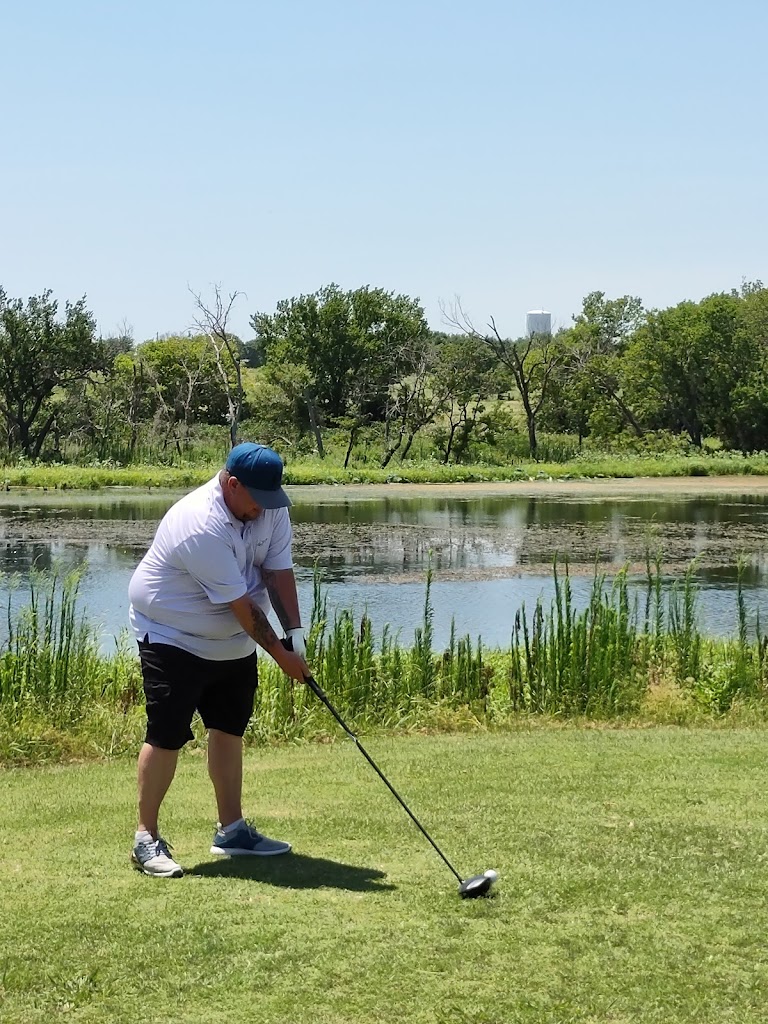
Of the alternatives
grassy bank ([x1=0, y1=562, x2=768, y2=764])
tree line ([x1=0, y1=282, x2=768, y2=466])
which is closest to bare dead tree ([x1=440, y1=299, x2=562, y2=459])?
tree line ([x1=0, y1=282, x2=768, y2=466])

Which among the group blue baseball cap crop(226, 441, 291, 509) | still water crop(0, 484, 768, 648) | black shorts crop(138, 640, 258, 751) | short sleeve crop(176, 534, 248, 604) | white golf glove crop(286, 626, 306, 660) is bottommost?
still water crop(0, 484, 768, 648)

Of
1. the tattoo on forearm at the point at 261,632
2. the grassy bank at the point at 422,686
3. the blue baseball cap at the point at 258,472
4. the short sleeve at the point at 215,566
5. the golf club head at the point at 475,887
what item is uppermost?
the blue baseball cap at the point at 258,472

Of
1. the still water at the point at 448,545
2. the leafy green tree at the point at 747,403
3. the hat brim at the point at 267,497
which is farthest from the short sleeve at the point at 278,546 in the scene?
the leafy green tree at the point at 747,403

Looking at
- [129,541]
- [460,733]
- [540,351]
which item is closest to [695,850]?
[460,733]

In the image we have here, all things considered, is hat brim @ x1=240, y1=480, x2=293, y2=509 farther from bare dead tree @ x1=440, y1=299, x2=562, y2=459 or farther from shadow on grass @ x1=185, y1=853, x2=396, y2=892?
bare dead tree @ x1=440, y1=299, x2=562, y2=459

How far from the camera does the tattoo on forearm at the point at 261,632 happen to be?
4.60m

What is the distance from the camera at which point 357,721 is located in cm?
842

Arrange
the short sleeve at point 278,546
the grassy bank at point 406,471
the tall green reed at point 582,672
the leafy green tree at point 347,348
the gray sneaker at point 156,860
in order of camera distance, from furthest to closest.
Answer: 1. the leafy green tree at point 347,348
2. the grassy bank at point 406,471
3. the tall green reed at point 582,672
4. the short sleeve at point 278,546
5. the gray sneaker at point 156,860

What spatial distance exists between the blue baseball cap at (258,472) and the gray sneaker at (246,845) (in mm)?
1284

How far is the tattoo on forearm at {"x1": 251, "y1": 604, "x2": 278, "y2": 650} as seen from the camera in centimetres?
460

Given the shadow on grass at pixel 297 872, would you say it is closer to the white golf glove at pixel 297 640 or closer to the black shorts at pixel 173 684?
the black shorts at pixel 173 684

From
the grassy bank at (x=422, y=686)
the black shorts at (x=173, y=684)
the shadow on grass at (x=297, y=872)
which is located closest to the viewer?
the shadow on grass at (x=297, y=872)

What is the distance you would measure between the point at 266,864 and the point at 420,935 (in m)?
0.99

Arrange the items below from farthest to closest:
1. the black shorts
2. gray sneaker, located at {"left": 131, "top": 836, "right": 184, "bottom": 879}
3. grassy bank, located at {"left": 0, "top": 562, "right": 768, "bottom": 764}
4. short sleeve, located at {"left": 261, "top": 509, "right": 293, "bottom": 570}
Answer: grassy bank, located at {"left": 0, "top": 562, "right": 768, "bottom": 764}, short sleeve, located at {"left": 261, "top": 509, "right": 293, "bottom": 570}, the black shorts, gray sneaker, located at {"left": 131, "top": 836, "right": 184, "bottom": 879}
